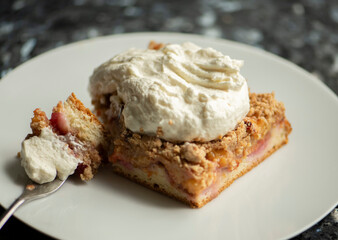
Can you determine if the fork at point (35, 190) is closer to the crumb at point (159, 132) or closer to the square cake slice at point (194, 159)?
the square cake slice at point (194, 159)

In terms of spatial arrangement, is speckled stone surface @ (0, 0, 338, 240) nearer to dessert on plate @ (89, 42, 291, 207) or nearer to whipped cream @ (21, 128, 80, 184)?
dessert on plate @ (89, 42, 291, 207)

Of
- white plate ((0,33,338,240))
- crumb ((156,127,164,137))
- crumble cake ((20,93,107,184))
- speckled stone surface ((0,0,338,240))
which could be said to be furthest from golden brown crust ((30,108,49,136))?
speckled stone surface ((0,0,338,240))

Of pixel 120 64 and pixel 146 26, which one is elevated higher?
pixel 120 64

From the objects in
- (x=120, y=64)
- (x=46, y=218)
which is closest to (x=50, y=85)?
(x=120, y=64)

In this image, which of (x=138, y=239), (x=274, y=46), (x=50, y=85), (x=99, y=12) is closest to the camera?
(x=138, y=239)

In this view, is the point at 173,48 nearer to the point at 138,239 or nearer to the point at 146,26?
the point at 138,239
